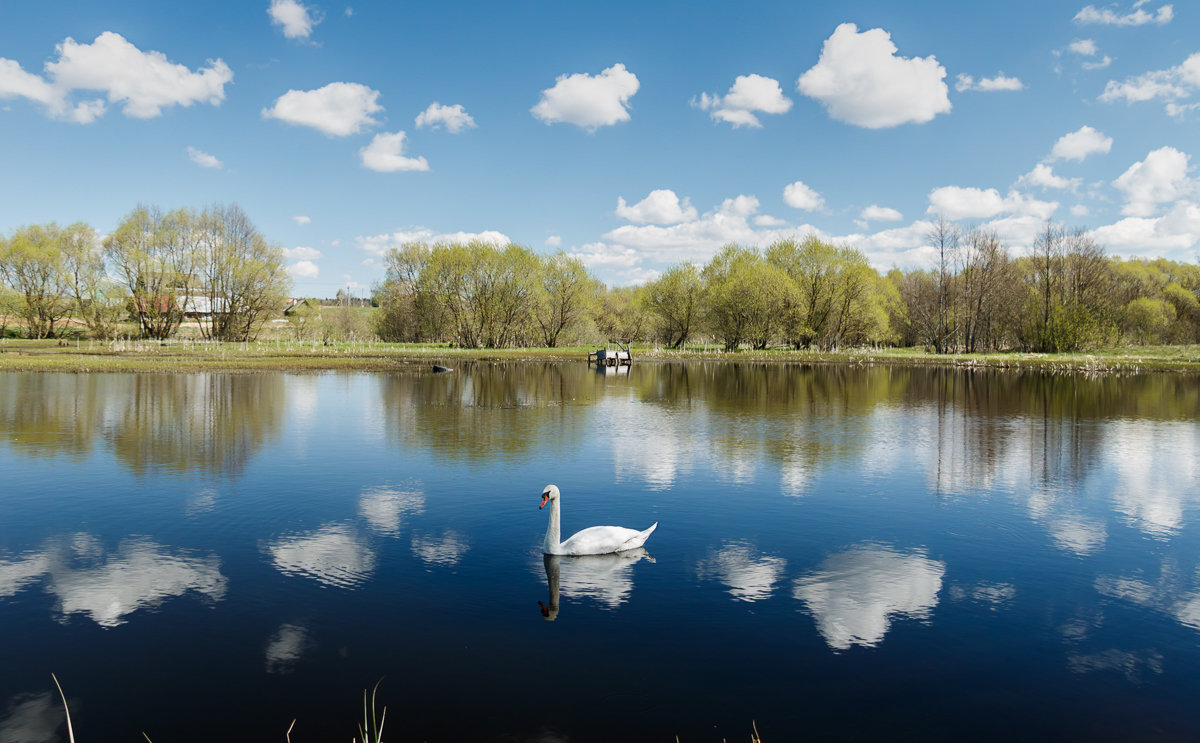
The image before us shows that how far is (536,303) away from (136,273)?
163 feet

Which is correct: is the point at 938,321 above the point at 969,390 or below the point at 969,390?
above

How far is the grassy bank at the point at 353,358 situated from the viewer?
56.8m

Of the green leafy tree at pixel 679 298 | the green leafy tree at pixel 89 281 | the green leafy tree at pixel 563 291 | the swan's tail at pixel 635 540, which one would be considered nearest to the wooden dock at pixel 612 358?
the green leafy tree at pixel 563 291

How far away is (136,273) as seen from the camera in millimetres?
83875

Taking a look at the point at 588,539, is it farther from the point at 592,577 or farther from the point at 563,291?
the point at 563,291

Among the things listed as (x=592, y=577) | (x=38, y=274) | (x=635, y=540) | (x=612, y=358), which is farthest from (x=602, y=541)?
(x=38, y=274)

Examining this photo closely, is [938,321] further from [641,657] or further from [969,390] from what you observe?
[641,657]

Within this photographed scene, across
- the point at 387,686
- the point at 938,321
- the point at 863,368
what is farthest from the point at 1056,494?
the point at 938,321

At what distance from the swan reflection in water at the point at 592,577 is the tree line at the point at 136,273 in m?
88.6

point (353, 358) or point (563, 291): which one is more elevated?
point (563, 291)

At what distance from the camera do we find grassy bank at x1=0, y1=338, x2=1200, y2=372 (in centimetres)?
5675

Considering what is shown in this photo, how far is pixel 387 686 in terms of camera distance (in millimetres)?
8047

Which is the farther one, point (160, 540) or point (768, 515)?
point (768, 515)

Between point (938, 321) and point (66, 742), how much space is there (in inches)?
4619
